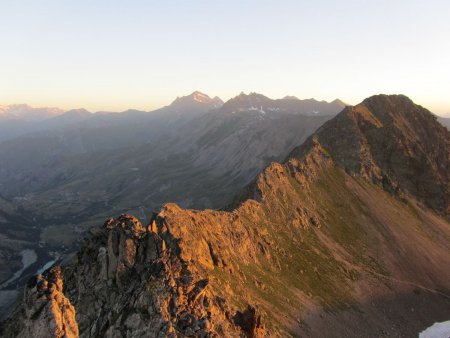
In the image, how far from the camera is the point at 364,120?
196m

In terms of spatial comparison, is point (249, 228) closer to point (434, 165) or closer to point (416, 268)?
point (416, 268)

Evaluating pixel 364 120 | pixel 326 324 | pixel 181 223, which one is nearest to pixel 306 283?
pixel 326 324

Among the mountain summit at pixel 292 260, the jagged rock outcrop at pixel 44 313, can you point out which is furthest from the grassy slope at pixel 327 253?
the jagged rock outcrop at pixel 44 313

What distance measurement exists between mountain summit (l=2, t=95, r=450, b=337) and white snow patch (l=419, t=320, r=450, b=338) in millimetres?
2203

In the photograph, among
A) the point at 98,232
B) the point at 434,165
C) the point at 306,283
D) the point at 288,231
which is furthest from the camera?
the point at 434,165

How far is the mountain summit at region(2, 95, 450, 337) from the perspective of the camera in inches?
2254

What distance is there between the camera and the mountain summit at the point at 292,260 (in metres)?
57.2

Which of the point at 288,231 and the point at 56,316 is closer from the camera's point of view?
the point at 56,316

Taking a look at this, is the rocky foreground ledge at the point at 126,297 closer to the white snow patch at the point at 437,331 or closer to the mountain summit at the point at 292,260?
the mountain summit at the point at 292,260

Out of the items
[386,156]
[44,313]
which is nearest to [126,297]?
[44,313]

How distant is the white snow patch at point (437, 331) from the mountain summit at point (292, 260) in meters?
2.20

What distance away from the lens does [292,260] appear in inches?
4466

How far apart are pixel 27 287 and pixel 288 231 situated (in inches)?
3411

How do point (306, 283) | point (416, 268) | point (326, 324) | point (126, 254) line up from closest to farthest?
point (126, 254), point (326, 324), point (306, 283), point (416, 268)
